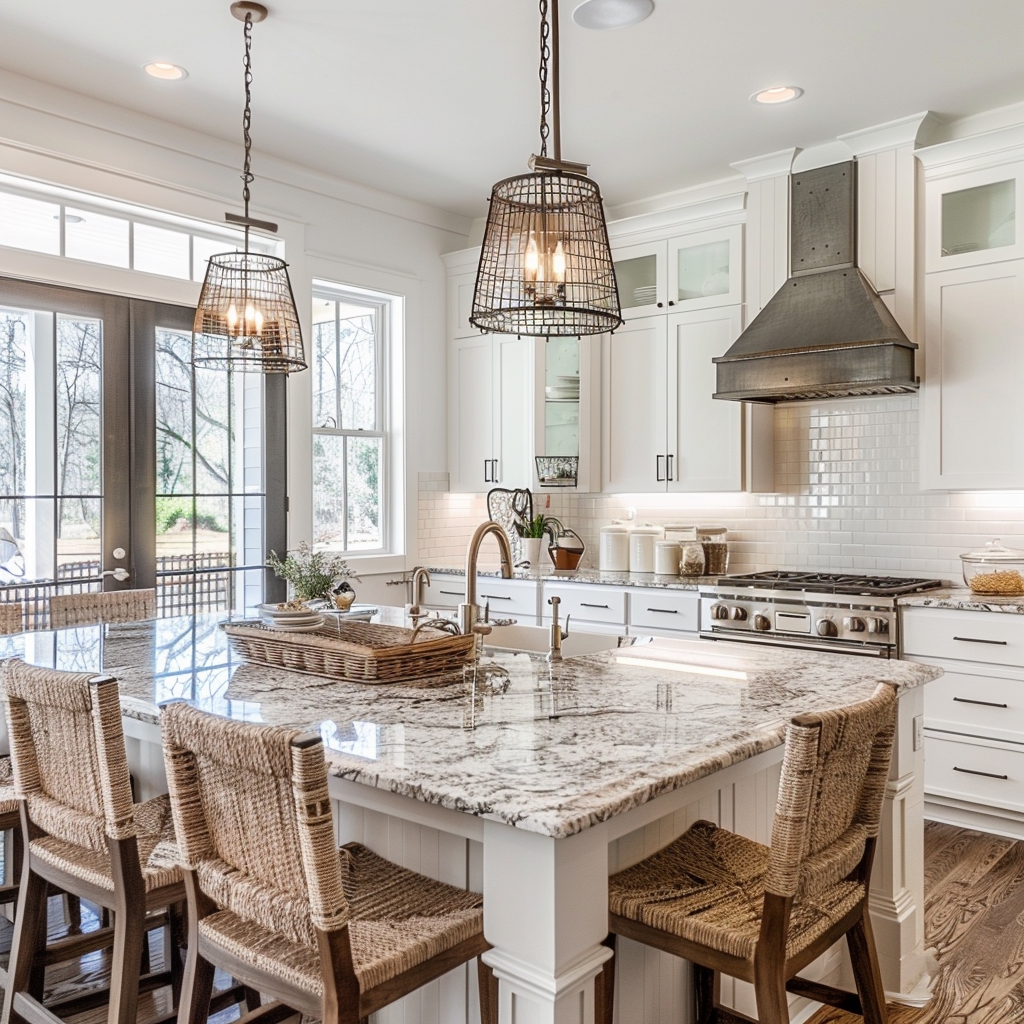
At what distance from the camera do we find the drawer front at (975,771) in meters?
3.57

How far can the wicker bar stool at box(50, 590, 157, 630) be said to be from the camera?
11.1ft

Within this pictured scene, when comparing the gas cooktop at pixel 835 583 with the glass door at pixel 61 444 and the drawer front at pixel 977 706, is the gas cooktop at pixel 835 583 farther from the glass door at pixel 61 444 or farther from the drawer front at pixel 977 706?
the glass door at pixel 61 444

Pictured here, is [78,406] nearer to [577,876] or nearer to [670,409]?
[670,409]

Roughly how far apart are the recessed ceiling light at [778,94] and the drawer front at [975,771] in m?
2.70

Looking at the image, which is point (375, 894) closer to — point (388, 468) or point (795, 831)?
point (795, 831)

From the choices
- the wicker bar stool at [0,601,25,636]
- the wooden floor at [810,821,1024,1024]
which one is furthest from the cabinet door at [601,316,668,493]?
the wicker bar stool at [0,601,25,636]

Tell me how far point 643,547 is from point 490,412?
127 centimetres

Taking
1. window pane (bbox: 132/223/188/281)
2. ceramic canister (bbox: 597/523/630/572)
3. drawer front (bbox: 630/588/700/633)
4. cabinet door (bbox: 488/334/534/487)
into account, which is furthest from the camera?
cabinet door (bbox: 488/334/534/487)

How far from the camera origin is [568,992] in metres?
1.31

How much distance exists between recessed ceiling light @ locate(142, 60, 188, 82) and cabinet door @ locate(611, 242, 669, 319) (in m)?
2.26

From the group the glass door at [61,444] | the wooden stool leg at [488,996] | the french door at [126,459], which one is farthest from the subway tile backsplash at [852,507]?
the wooden stool leg at [488,996]

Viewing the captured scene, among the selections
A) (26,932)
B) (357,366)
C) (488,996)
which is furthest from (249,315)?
(357,366)

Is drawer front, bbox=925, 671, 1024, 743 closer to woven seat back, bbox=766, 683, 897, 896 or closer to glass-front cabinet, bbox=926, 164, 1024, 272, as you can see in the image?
glass-front cabinet, bbox=926, 164, 1024, 272

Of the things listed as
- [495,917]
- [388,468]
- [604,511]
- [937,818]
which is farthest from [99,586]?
[937,818]
